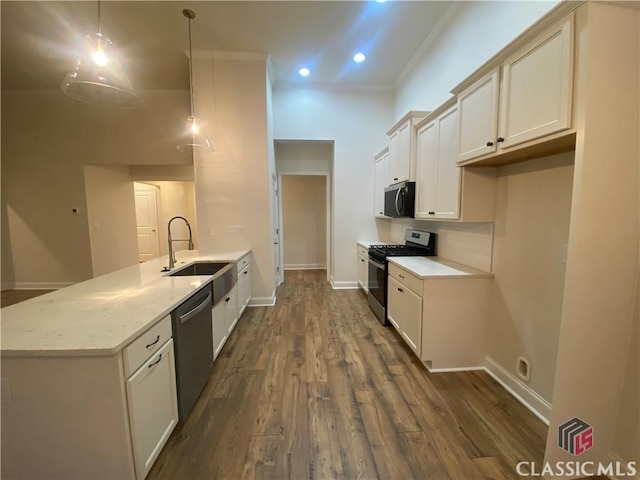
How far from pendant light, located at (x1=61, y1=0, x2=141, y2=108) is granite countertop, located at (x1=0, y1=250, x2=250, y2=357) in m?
1.48

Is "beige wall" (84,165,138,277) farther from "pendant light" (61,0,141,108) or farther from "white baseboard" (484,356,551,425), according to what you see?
"white baseboard" (484,356,551,425)

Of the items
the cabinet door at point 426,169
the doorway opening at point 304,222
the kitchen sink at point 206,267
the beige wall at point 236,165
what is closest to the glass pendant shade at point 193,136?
the beige wall at point 236,165

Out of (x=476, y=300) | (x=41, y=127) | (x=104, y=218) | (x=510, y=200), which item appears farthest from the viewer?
(x=104, y=218)

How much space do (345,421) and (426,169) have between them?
2.44 metres

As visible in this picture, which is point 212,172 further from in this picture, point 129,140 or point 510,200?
point 510,200

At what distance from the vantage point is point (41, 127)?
4.58 metres

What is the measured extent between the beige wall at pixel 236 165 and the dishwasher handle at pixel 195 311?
1.81m

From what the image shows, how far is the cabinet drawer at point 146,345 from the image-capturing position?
1.19 meters

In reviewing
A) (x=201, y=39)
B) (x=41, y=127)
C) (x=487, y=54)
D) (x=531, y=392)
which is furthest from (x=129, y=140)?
(x=531, y=392)

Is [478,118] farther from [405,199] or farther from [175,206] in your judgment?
[175,206]

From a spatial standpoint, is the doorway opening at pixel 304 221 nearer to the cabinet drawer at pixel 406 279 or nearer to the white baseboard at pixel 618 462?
the cabinet drawer at pixel 406 279

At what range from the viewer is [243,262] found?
3551 mm

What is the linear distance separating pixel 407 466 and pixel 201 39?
4607 millimetres

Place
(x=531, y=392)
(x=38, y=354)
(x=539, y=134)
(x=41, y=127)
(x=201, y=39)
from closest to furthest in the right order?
(x=38, y=354) → (x=539, y=134) → (x=531, y=392) → (x=201, y=39) → (x=41, y=127)
